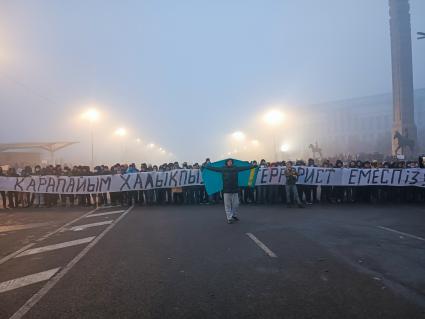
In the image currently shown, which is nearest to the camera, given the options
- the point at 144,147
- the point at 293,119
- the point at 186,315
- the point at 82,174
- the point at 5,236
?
the point at 186,315

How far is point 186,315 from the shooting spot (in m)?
4.79

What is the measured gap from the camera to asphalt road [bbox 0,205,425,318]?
5.02 m

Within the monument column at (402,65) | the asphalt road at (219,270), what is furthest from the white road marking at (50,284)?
the monument column at (402,65)

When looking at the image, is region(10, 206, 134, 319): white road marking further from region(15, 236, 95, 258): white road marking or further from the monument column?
the monument column

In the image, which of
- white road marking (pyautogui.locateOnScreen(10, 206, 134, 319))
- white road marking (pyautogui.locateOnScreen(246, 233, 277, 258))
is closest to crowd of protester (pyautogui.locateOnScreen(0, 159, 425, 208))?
white road marking (pyautogui.locateOnScreen(246, 233, 277, 258))

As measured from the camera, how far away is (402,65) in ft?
214

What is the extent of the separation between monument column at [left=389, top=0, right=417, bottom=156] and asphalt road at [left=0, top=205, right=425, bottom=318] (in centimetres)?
6058

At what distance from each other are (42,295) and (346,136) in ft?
335

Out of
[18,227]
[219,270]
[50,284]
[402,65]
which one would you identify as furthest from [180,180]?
[402,65]

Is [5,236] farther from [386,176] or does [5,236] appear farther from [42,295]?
[386,176]

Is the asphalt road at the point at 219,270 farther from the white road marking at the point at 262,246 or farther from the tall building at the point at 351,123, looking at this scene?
the tall building at the point at 351,123

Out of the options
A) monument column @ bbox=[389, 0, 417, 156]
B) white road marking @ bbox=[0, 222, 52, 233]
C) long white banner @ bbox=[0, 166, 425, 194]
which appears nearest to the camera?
white road marking @ bbox=[0, 222, 52, 233]

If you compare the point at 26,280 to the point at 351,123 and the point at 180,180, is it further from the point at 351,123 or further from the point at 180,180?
the point at 351,123

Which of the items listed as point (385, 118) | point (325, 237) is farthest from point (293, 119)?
point (325, 237)
